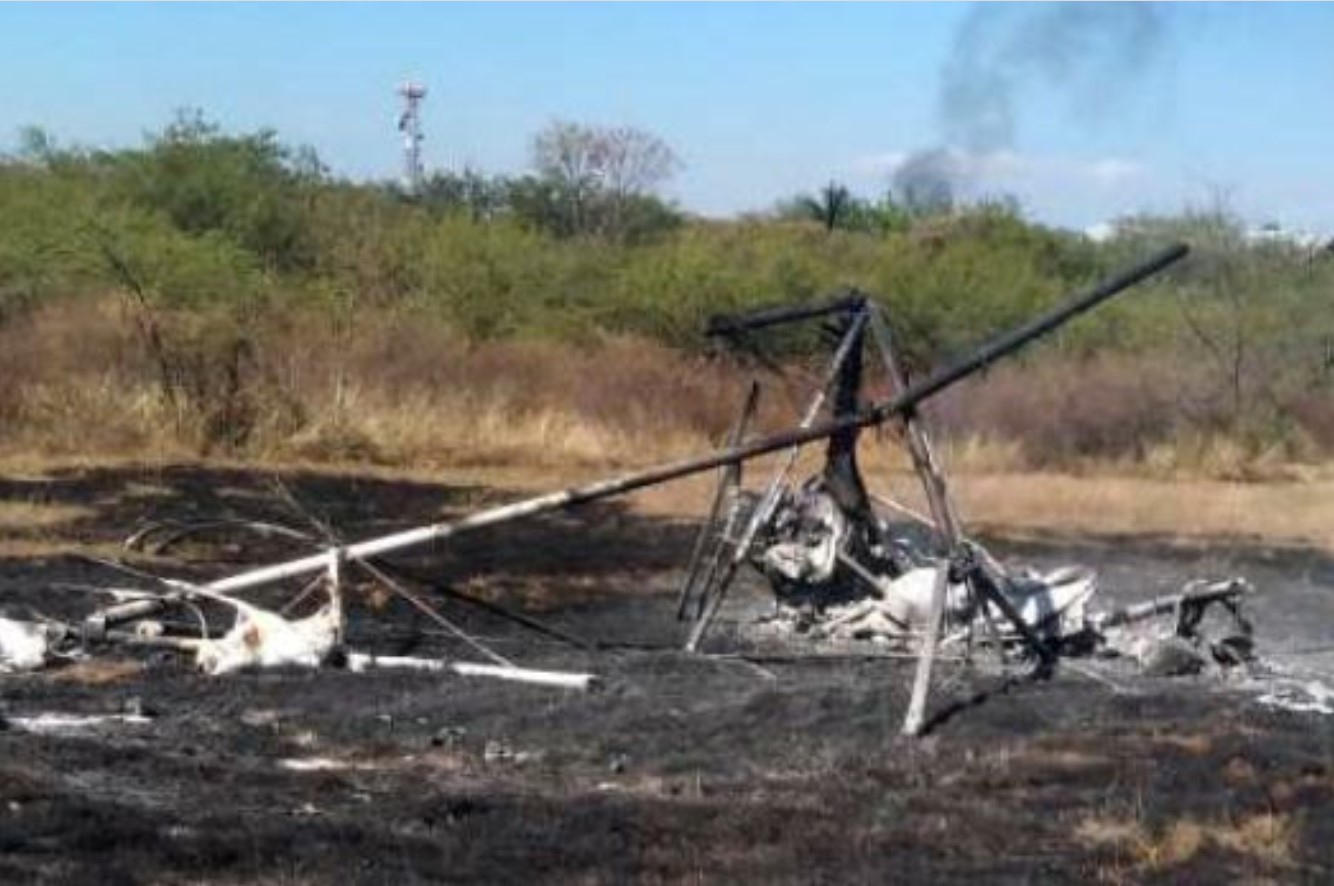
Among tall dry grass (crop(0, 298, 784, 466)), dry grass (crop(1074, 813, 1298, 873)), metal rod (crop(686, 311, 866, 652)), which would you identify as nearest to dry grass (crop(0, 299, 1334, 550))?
tall dry grass (crop(0, 298, 784, 466))

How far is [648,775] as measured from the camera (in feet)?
33.6

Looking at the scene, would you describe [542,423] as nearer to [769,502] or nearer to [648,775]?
[769,502]

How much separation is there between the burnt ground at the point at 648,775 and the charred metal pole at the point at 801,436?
80 cm

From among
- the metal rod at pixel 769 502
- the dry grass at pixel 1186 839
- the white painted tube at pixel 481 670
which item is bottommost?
the white painted tube at pixel 481 670

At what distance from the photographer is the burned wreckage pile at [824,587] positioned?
1248 centimetres

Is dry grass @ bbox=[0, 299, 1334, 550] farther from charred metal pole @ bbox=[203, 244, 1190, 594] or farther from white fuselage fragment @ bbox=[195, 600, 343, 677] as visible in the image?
white fuselage fragment @ bbox=[195, 600, 343, 677]

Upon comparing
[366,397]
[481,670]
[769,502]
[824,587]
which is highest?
[769,502]

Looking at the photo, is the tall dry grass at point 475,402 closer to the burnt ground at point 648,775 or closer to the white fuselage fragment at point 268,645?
the burnt ground at point 648,775

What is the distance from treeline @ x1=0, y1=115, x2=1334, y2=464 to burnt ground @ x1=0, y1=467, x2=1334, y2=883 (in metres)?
15.4

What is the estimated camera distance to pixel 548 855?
324 inches

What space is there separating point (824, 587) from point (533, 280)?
2311 cm

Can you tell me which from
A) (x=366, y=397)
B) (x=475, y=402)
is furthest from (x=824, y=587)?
(x=475, y=402)

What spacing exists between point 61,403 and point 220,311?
11.3ft

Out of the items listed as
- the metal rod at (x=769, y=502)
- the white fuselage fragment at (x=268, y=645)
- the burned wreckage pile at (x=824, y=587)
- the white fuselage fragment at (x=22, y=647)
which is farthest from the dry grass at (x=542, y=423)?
the white fuselage fragment at (x=22, y=647)
